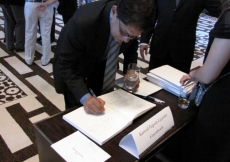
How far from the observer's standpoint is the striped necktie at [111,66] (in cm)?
127

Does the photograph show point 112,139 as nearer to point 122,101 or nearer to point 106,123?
point 106,123

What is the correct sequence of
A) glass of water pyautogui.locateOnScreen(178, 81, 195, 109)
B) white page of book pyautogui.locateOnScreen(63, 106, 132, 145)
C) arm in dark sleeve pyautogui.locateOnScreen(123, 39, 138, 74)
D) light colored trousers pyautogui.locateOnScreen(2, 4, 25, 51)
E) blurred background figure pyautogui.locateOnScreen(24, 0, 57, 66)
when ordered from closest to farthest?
white page of book pyautogui.locateOnScreen(63, 106, 132, 145), glass of water pyautogui.locateOnScreen(178, 81, 195, 109), arm in dark sleeve pyautogui.locateOnScreen(123, 39, 138, 74), blurred background figure pyautogui.locateOnScreen(24, 0, 57, 66), light colored trousers pyautogui.locateOnScreen(2, 4, 25, 51)

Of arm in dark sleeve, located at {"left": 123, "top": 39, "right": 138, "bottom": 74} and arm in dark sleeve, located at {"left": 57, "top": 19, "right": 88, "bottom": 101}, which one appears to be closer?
arm in dark sleeve, located at {"left": 57, "top": 19, "right": 88, "bottom": 101}

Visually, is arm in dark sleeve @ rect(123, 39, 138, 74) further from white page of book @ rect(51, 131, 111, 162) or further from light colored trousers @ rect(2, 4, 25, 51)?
light colored trousers @ rect(2, 4, 25, 51)

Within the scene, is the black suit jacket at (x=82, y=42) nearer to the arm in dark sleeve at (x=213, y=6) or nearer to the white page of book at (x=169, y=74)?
the white page of book at (x=169, y=74)

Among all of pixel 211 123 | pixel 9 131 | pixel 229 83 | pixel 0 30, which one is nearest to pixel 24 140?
pixel 9 131

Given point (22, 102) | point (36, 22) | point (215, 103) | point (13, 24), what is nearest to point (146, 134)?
point (215, 103)

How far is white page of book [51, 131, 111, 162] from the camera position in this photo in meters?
0.80

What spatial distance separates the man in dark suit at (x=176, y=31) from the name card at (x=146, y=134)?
2.72 feet

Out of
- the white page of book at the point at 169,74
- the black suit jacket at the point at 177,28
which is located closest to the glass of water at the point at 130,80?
the white page of book at the point at 169,74

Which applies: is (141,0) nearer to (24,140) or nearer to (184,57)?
(184,57)

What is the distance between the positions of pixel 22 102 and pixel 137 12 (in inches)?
71.9

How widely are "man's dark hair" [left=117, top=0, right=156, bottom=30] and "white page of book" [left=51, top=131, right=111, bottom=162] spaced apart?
512mm

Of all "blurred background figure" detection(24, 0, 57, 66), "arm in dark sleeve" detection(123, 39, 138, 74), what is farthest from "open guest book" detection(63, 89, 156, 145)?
"blurred background figure" detection(24, 0, 57, 66)
